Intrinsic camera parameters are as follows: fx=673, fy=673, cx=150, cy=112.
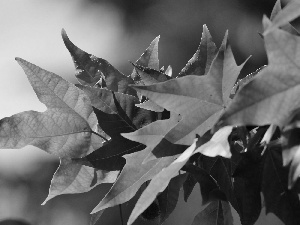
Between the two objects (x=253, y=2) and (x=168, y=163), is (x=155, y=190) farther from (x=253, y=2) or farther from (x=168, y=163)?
(x=253, y=2)

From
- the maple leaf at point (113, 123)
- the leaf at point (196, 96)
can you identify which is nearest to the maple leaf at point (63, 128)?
the maple leaf at point (113, 123)

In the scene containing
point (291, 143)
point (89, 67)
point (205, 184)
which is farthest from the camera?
point (89, 67)

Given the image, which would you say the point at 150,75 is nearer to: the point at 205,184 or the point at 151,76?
the point at 151,76

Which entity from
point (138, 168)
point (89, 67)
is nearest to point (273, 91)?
point (138, 168)

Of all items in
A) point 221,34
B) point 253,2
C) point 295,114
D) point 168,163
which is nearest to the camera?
point 295,114

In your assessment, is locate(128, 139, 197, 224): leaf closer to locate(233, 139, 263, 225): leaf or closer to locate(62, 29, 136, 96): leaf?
locate(233, 139, 263, 225): leaf

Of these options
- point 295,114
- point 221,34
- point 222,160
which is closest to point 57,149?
point 222,160
